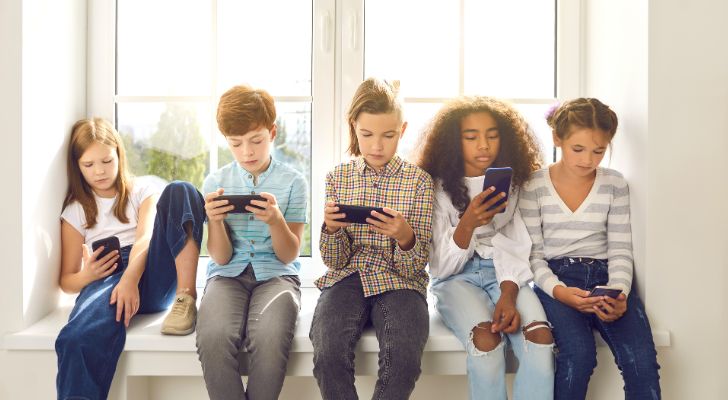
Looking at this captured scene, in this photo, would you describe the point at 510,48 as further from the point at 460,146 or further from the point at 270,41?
the point at 270,41

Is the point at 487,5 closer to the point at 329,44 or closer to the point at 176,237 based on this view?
the point at 329,44

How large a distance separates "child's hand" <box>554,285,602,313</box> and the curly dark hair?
0.33 metres

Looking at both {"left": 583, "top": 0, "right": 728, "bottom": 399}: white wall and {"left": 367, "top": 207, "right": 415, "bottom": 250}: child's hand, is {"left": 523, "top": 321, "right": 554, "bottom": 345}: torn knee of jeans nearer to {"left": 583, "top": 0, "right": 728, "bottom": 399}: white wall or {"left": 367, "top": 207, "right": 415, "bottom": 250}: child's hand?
{"left": 583, "top": 0, "right": 728, "bottom": 399}: white wall

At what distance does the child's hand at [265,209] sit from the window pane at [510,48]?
85 centimetres

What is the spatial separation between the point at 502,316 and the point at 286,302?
0.55 meters

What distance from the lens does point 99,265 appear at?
6.52 feet

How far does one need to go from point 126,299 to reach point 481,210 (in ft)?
3.09

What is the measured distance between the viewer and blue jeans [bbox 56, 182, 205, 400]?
174 centimetres

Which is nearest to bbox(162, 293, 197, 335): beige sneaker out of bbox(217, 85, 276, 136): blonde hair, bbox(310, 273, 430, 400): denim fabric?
bbox(310, 273, 430, 400): denim fabric

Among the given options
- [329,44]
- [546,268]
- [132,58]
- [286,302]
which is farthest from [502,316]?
[132,58]

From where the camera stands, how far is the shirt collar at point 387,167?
1.98m

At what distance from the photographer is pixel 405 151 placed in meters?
2.35

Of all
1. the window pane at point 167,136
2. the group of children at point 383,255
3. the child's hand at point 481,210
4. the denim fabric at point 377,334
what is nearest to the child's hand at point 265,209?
the group of children at point 383,255
